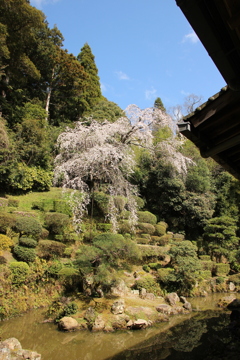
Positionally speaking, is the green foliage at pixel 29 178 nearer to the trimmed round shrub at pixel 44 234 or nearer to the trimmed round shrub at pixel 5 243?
the trimmed round shrub at pixel 44 234

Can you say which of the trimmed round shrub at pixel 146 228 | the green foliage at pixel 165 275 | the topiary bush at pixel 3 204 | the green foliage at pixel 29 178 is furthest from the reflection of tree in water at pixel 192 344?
the green foliage at pixel 29 178

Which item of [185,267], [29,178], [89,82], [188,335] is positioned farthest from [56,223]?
[89,82]

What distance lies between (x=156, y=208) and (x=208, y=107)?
1436cm

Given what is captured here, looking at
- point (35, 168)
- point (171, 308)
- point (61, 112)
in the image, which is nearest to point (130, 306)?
point (171, 308)

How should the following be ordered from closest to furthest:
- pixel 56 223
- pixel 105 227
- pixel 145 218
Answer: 1. pixel 56 223
2. pixel 105 227
3. pixel 145 218

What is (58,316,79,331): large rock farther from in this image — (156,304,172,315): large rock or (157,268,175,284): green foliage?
(157,268,175,284): green foliage

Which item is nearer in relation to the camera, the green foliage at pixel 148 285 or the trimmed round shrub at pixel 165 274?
the green foliage at pixel 148 285

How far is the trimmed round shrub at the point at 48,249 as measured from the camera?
8531 mm

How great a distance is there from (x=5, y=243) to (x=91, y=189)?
4.71 m

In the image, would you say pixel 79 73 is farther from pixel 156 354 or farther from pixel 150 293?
pixel 156 354

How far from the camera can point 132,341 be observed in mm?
5434

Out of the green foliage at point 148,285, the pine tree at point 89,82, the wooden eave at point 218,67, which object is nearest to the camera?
the wooden eave at point 218,67

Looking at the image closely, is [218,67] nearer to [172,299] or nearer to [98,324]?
[98,324]

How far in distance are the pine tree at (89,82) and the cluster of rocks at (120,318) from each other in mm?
16855
